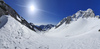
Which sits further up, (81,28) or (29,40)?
(81,28)

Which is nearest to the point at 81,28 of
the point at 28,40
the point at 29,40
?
the point at 29,40

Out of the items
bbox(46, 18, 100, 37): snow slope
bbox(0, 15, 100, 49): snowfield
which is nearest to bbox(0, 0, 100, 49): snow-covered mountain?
bbox(0, 15, 100, 49): snowfield

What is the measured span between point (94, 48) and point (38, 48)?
8.62 m

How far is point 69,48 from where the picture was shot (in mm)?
8289

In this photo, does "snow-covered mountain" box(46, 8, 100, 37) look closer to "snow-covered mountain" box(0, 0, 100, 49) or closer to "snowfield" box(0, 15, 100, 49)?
"snow-covered mountain" box(0, 0, 100, 49)

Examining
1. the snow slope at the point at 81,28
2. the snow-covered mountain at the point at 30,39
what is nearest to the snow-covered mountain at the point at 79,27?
the snow slope at the point at 81,28

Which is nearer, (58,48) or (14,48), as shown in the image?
(14,48)

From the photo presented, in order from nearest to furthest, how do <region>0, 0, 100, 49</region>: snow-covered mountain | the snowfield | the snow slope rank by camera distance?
the snowfield, <region>0, 0, 100, 49</region>: snow-covered mountain, the snow slope

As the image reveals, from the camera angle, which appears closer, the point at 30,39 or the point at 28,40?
the point at 28,40

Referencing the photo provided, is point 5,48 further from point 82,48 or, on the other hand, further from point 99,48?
point 99,48

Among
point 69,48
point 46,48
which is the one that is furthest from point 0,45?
point 69,48

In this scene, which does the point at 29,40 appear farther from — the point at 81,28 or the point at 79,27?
the point at 79,27

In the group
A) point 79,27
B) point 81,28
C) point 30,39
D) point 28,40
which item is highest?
point 79,27

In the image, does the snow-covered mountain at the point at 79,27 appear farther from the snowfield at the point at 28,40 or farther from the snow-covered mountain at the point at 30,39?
the snowfield at the point at 28,40
